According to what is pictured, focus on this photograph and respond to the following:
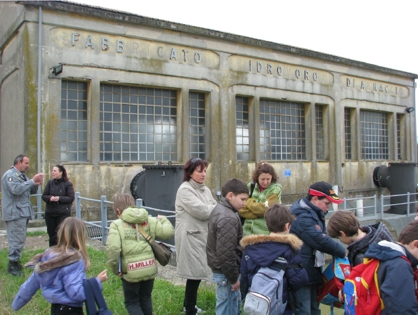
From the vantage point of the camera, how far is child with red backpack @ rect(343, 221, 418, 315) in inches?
102

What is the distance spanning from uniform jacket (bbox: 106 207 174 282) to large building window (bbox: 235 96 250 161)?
39.1 feet

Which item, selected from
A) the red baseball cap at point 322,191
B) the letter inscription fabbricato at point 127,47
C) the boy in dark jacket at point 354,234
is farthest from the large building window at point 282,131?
the boy in dark jacket at point 354,234

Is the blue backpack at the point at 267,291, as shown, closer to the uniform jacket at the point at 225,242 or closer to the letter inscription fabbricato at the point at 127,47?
the uniform jacket at the point at 225,242

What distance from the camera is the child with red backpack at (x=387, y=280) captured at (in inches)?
102

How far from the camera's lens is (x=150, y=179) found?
10.6 meters

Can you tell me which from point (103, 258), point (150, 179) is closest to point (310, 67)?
point (150, 179)

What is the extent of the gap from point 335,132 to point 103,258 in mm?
13954

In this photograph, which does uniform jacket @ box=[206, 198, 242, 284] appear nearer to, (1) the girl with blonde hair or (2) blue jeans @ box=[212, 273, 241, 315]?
(2) blue jeans @ box=[212, 273, 241, 315]

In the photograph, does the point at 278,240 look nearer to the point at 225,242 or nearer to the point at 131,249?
the point at 225,242

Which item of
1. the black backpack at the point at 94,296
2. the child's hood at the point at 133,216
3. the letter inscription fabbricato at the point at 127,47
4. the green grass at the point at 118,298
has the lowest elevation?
the green grass at the point at 118,298

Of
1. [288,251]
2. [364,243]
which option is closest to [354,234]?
[364,243]

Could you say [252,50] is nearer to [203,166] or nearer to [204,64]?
[204,64]

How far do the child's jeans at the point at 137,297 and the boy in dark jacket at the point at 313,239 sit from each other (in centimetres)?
146

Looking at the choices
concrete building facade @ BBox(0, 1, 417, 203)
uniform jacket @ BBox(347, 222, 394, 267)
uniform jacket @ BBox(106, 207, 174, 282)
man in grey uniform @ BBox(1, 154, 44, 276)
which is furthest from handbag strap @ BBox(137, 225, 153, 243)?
concrete building facade @ BBox(0, 1, 417, 203)
